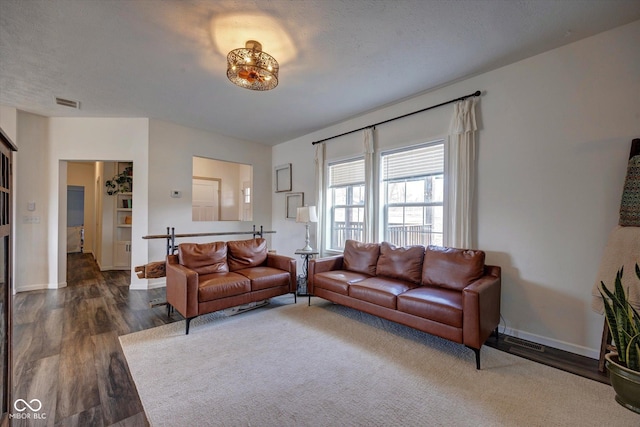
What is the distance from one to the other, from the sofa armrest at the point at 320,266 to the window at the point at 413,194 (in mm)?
818

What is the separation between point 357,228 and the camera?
4.56 meters

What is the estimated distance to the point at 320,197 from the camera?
16.2 ft

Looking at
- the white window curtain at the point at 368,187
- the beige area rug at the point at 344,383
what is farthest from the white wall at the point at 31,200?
the white window curtain at the point at 368,187

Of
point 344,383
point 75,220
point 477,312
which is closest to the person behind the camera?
point 344,383

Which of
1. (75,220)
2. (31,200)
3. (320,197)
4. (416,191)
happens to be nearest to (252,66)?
(416,191)

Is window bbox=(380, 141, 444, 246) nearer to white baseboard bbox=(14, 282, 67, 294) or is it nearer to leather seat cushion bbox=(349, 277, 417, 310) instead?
leather seat cushion bbox=(349, 277, 417, 310)

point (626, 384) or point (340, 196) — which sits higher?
point (340, 196)

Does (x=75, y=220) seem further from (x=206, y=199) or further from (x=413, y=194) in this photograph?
(x=413, y=194)

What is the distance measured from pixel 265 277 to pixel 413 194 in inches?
90.2

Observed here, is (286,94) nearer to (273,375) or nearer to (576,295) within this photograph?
(273,375)

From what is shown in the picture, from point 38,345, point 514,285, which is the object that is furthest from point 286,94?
point 38,345

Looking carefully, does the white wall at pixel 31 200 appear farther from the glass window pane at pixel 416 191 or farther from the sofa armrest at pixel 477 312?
the sofa armrest at pixel 477 312

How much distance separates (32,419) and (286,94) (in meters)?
3.70

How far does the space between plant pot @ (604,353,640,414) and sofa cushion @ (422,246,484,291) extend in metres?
1.48
